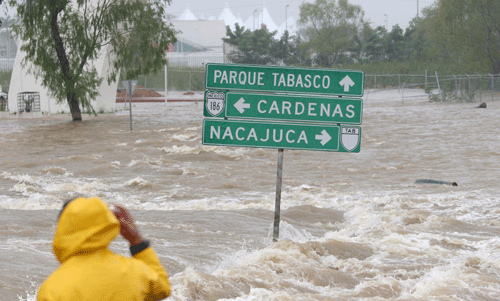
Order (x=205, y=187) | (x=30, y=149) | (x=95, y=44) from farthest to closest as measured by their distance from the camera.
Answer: (x=95, y=44)
(x=30, y=149)
(x=205, y=187)

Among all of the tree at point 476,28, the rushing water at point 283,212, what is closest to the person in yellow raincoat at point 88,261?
the rushing water at point 283,212

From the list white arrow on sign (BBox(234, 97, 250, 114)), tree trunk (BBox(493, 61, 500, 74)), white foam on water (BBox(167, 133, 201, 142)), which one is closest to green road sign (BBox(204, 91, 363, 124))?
white arrow on sign (BBox(234, 97, 250, 114))

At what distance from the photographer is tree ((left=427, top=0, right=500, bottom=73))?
43562 mm

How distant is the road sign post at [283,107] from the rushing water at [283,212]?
119 centimetres

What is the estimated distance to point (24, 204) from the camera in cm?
979

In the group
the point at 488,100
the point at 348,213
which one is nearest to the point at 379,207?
the point at 348,213

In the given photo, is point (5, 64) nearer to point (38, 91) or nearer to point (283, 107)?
point (38, 91)

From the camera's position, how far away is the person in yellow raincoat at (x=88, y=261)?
215 cm

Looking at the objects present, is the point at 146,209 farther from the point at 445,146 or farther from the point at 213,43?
the point at 213,43

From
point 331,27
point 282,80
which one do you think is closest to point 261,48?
point 331,27

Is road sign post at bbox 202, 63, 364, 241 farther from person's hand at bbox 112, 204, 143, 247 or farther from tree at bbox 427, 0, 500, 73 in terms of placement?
tree at bbox 427, 0, 500, 73

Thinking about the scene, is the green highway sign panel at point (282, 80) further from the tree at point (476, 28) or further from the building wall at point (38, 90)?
the tree at point (476, 28)

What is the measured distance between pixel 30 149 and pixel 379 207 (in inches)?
466

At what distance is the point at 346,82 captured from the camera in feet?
21.3
